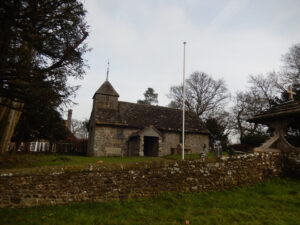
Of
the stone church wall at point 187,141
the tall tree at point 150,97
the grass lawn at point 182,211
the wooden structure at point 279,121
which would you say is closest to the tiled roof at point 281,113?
the wooden structure at point 279,121

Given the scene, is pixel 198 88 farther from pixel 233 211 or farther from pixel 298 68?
pixel 233 211

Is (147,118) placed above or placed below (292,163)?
above

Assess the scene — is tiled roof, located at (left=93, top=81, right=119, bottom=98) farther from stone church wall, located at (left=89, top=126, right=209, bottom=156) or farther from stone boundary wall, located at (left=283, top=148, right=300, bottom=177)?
stone boundary wall, located at (left=283, top=148, right=300, bottom=177)

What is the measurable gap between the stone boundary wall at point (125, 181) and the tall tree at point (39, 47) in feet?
10.6

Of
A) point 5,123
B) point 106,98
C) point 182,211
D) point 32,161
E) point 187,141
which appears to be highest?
point 106,98

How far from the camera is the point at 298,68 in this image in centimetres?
2338

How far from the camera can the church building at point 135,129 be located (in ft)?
69.4

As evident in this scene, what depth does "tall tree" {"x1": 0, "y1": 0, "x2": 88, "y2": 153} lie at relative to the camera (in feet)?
21.7

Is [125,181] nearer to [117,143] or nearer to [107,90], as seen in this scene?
[117,143]

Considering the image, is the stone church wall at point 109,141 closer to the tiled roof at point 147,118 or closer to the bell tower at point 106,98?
the tiled roof at point 147,118

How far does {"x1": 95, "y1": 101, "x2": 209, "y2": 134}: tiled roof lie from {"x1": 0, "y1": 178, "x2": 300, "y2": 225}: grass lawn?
15.6 m

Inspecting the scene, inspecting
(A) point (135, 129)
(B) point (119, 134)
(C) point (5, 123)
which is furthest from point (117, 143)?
(C) point (5, 123)

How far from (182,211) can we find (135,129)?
56.0ft

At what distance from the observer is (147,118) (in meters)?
24.5
